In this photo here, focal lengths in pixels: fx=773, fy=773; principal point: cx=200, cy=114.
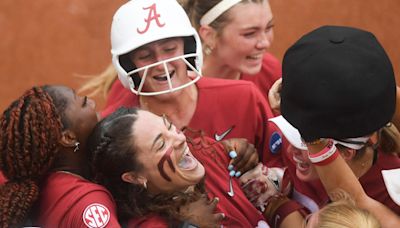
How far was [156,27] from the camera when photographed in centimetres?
250

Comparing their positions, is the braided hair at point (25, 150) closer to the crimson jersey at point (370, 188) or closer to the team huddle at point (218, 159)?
the team huddle at point (218, 159)

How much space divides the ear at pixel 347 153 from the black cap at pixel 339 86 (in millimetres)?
89

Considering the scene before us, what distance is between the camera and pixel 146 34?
98.0 inches

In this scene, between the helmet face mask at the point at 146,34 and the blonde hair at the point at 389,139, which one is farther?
the helmet face mask at the point at 146,34

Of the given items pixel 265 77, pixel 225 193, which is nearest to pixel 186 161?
pixel 225 193

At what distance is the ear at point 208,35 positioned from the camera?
304 cm

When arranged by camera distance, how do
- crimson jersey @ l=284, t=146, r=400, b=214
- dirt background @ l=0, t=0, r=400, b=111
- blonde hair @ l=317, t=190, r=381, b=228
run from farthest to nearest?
dirt background @ l=0, t=0, r=400, b=111, crimson jersey @ l=284, t=146, r=400, b=214, blonde hair @ l=317, t=190, r=381, b=228

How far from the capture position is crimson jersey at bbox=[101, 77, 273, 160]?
2.58m

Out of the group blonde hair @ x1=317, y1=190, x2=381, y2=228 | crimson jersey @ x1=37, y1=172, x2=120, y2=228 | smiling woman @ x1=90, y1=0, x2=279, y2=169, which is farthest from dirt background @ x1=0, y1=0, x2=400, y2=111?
blonde hair @ x1=317, y1=190, x2=381, y2=228

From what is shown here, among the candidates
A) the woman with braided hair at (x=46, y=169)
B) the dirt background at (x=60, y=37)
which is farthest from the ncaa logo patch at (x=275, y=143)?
the dirt background at (x=60, y=37)

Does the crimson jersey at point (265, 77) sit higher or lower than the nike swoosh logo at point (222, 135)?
lower

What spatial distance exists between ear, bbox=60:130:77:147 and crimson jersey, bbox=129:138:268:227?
0.40 metres

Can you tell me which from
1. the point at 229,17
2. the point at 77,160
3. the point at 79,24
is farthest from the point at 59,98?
the point at 79,24

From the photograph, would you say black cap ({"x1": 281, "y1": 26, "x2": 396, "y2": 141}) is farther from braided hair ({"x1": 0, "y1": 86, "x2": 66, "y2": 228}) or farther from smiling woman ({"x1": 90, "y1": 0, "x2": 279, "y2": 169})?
braided hair ({"x1": 0, "y1": 86, "x2": 66, "y2": 228})
